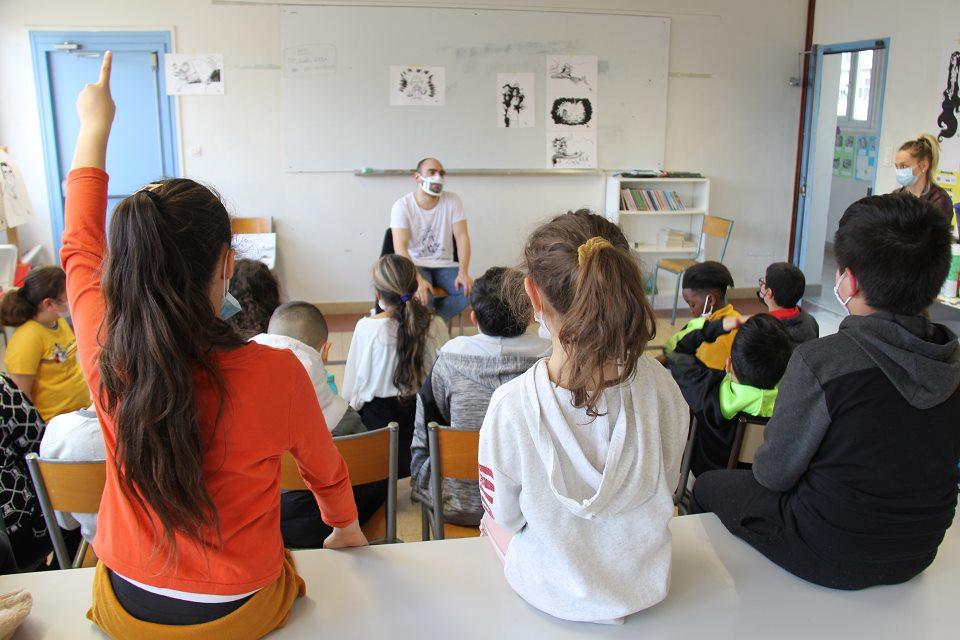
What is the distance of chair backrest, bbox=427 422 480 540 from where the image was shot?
1.81 meters

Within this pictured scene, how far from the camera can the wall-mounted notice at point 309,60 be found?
5215mm

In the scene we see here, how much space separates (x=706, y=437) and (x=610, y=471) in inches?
47.5

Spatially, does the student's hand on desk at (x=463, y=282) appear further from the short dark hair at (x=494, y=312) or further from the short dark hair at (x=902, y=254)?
the short dark hair at (x=902, y=254)

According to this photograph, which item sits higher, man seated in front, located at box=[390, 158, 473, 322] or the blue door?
the blue door

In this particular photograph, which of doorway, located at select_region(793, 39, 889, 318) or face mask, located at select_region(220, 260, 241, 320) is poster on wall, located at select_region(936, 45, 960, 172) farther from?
face mask, located at select_region(220, 260, 241, 320)

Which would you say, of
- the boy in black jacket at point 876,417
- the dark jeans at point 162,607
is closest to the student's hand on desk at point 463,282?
the boy in black jacket at point 876,417

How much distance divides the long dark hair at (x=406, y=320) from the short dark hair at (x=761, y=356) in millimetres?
1073

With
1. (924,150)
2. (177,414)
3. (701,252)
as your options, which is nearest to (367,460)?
(177,414)

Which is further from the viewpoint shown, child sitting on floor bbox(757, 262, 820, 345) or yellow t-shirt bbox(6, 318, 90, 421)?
child sitting on floor bbox(757, 262, 820, 345)

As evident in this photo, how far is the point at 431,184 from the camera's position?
4629 mm

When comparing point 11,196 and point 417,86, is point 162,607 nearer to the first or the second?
point 11,196

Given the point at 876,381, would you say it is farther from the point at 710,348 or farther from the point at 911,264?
the point at 710,348

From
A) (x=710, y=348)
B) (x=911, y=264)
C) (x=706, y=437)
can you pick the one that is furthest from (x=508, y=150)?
(x=911, y=264)

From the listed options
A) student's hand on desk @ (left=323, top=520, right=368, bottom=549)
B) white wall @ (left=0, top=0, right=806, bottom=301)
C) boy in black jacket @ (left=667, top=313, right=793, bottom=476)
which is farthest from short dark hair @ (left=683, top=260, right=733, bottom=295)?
white wall @ (left=0, top=0, right=806, bottom=301)
